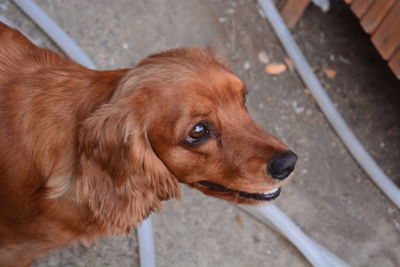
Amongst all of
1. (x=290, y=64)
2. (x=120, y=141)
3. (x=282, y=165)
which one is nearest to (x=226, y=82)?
(x=282, y=165)

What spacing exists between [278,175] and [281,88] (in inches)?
82.2

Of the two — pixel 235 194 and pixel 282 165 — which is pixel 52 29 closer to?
pixel 235 194

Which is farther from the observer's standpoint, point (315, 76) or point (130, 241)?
point (315, 76)

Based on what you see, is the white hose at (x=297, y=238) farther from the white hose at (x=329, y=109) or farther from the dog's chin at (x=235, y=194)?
the dog's chin at (x=235, y=194)

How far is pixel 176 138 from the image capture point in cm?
247

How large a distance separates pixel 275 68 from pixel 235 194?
2.16 m

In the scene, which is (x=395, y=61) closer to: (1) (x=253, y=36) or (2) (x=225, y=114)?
(1) (x=253, y=36)

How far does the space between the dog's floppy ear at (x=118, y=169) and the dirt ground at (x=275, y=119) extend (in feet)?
3.73

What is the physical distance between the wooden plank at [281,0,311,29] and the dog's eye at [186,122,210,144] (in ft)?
8.40

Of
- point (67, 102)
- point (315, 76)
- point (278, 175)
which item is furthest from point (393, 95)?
point (67, 102)

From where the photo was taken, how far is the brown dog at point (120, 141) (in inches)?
95.3

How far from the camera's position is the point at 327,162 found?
4.40m

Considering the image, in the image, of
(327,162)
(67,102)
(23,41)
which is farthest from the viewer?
(327,162)

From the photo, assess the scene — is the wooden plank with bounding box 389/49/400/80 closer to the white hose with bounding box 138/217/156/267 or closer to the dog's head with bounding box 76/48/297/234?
the dog's head with bounding box 76/48/297/234
